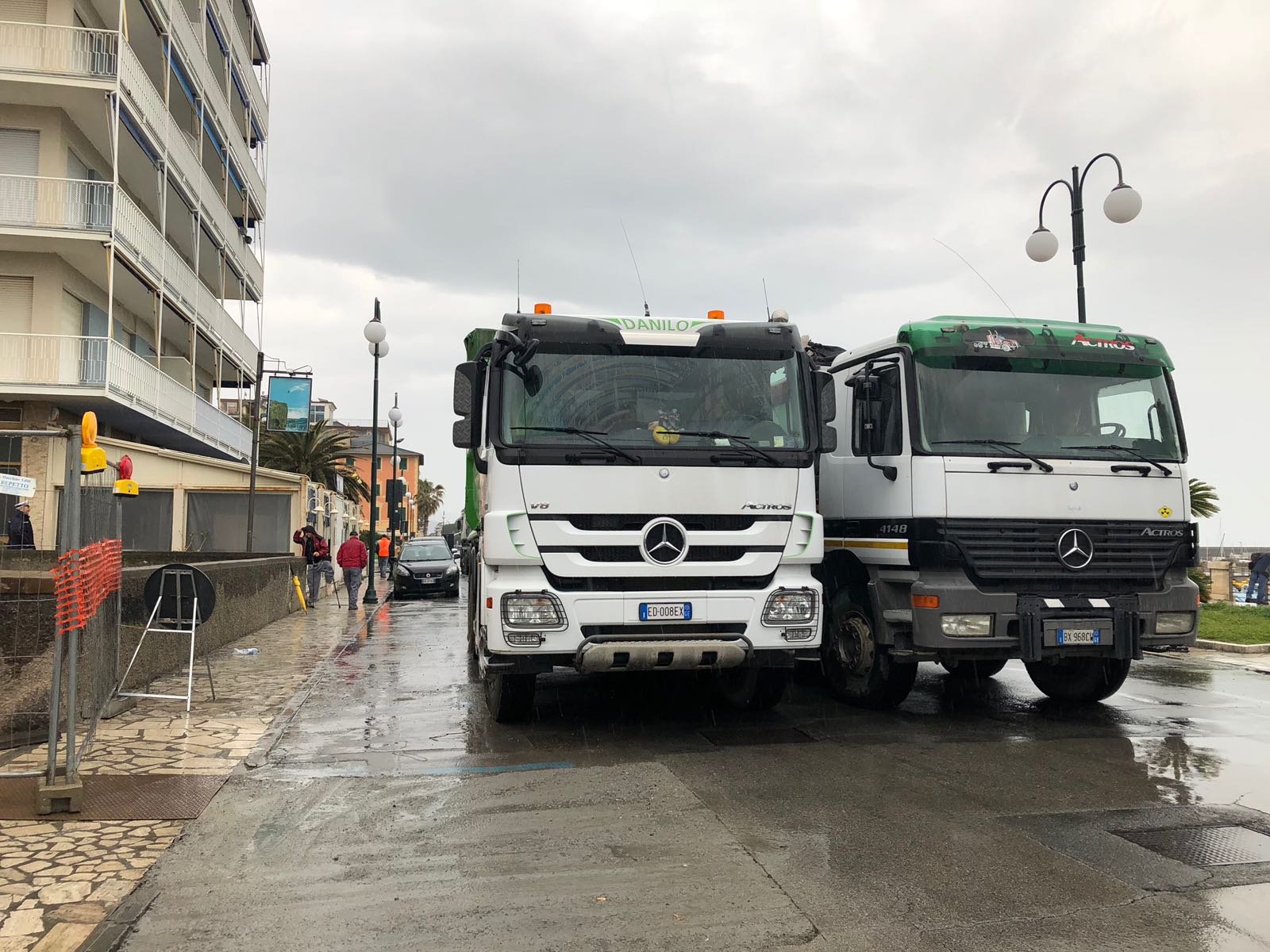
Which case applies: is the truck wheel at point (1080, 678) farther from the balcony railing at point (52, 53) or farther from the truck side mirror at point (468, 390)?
the balcony railing at point (52, 53)

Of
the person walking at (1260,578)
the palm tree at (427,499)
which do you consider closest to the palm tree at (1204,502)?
the person walking at (1260,578)

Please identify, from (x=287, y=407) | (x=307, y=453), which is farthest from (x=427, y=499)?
(x=287, y=407)

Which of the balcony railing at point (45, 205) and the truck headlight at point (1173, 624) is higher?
the balcony railing at point (45, 205)

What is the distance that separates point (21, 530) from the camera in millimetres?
7191

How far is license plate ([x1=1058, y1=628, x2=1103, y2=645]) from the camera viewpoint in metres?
7.29

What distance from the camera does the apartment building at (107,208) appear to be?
21.2 meters

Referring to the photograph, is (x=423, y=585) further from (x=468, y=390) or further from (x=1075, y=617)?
(x=1075, y=617)

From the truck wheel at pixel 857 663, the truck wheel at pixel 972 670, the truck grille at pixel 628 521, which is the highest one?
the truck grille at pixel 628 521

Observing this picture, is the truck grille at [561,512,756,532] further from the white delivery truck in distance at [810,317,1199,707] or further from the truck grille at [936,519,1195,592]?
the truck grille at [936,519,1195,592]

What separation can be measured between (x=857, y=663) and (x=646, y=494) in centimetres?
279

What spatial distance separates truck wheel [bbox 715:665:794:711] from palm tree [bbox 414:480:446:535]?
12927 cm

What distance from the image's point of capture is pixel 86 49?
2158 cm

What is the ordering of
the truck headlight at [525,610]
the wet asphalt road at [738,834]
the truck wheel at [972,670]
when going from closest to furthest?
the wet asphalt road at [738,834]
the truck headlight at [525,610]
the truck wheel at [972,670]

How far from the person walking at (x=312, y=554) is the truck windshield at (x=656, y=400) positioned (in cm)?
1636
